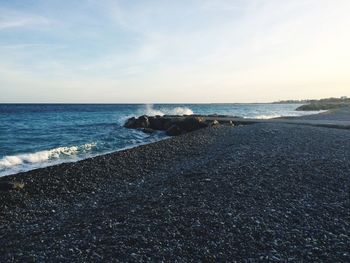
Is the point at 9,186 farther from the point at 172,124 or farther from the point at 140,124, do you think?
the point at 140,124

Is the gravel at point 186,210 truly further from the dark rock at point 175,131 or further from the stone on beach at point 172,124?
the stone on beach at point 172,124

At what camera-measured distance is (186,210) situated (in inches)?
378

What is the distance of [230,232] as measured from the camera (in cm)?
816

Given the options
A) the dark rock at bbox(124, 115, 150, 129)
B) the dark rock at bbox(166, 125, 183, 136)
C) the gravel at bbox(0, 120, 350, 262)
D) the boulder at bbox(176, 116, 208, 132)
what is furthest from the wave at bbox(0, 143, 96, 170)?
the dark rock at bbox(124, 115, 150, 129)

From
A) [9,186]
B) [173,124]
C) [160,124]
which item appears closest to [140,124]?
[160,124]

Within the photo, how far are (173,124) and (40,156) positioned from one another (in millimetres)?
17459

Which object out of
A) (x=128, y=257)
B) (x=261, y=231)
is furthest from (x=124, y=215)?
(x=261, y=231)

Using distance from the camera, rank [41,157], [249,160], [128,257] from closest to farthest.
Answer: [128,257] < [249,160] < [41,157]

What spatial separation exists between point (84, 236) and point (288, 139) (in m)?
16.7

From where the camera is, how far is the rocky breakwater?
34781 mm

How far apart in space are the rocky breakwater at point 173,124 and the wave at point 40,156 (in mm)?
10672

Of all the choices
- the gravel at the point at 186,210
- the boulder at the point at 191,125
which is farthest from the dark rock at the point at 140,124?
the gravel at the point at 186,210

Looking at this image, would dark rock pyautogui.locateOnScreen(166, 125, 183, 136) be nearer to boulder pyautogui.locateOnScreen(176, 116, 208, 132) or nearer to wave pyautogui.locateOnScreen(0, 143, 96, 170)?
boulder pyautogui.locateOnScreen(176, 116, 208, 132)

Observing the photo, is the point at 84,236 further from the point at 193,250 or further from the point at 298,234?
the point at 298,234
